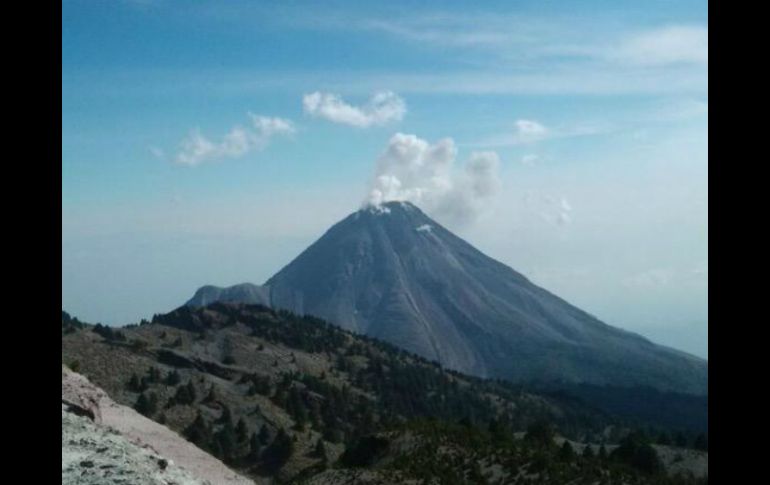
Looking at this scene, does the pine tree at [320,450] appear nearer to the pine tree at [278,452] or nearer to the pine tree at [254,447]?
the pine tree at [278,452]

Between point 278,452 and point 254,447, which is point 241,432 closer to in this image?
point 254,447

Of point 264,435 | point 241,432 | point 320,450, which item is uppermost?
point 241,432

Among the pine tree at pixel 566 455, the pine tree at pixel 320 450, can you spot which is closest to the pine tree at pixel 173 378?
the pine tree at pixel 320 450

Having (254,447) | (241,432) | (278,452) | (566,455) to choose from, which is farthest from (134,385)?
(566,455)

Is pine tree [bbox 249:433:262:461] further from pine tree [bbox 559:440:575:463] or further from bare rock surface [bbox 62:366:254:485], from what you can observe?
bare rock surface [bbox 62:366:254:485]

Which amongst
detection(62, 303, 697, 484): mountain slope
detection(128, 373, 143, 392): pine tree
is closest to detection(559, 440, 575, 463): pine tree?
detection(62, 303, 697, 484): mountain slope

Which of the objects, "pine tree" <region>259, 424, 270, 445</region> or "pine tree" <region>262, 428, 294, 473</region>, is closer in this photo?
"pine tree" <region>262, 428, 294, 473</region>

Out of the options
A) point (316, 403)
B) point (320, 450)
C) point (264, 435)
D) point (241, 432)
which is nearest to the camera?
point (320, 450)

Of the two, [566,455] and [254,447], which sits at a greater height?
[566,455]

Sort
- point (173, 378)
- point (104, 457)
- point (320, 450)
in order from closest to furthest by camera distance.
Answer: point (104, 457) < point (320, 450) < point (173, 378)
